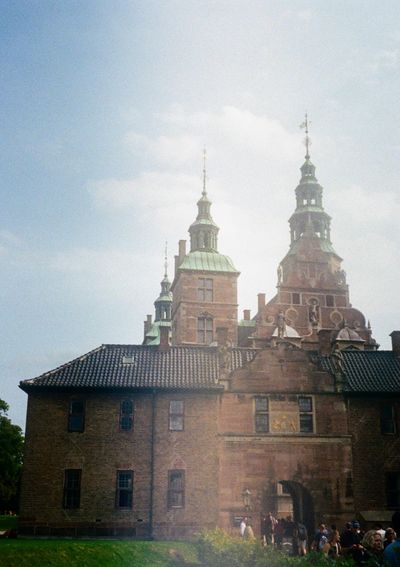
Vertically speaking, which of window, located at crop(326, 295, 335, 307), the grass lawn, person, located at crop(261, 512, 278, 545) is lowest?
the grass lawn

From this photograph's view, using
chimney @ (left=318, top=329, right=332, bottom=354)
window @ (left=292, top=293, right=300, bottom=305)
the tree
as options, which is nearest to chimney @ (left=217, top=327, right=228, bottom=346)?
chimney @ (left=318, top=329, right=332, bottom=354)

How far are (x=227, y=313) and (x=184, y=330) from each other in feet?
14.2

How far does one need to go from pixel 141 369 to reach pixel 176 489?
6481 mm

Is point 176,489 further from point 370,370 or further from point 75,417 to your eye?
point 370,370

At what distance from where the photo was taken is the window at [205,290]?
195 ft

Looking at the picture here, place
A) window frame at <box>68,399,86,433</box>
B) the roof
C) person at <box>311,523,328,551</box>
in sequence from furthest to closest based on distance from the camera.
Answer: the roof → window frame at <box>68,399,86,433</box> → person at <box>311,523,328,551</box>

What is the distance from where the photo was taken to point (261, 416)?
33312 millimetres

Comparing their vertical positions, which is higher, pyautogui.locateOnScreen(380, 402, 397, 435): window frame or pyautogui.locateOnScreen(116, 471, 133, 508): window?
pyautogui.locateOnScreen(380, 402, 397, 435): window frame

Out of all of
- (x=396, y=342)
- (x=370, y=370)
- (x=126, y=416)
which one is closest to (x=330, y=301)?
(x=396, y=342)

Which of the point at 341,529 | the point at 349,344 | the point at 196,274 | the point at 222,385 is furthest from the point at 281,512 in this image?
the point at 196,274

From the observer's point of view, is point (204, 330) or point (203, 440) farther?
point (204, 330)

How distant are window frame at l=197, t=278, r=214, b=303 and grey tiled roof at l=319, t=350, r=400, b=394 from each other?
2350 centimetres

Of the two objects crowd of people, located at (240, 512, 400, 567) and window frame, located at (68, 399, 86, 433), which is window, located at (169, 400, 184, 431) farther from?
crowd of people, located at (240, 512, 400, 567)

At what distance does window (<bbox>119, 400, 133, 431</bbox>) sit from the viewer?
32531 mm
